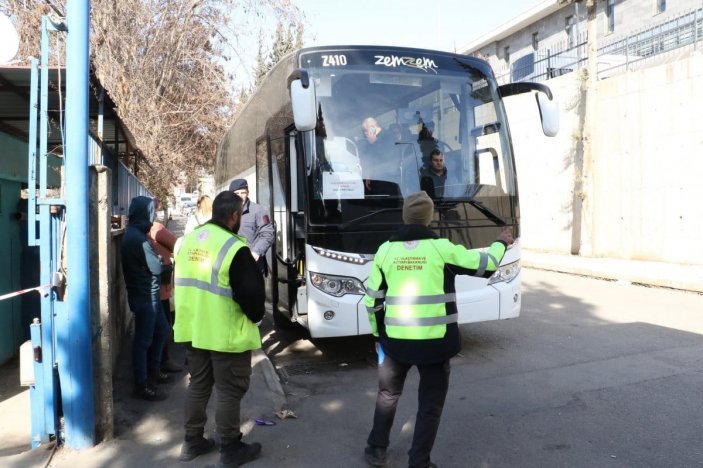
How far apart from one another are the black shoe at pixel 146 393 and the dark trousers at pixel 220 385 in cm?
118

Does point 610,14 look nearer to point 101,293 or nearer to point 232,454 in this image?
point 101,293

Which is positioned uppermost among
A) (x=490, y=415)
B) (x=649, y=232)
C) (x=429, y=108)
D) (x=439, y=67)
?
(x=439, y=67)

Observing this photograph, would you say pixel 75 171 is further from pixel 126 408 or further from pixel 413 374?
pixel 413 374

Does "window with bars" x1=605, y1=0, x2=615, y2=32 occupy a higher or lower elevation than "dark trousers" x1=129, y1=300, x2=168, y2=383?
higher

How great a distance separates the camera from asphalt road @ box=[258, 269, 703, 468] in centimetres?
375

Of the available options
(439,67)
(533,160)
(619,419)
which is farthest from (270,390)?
(533,160)

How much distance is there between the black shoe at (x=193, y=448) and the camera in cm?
366

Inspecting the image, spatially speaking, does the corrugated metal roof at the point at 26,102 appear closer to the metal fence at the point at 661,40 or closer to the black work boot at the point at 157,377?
the black work boot at the point at 157,377

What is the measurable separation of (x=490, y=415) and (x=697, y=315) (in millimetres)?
5427

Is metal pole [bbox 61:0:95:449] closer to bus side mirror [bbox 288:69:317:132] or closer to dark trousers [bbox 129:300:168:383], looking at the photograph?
dark trousers [bbox 129:300:168:383]

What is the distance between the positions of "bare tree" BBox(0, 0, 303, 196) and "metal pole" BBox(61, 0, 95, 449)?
942 cm

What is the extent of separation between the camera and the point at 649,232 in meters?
13.9

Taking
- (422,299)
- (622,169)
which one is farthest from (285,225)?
(622,169)

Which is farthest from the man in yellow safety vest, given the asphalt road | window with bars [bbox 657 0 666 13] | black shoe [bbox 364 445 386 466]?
window with bars [bbox 657 0 666 13]
